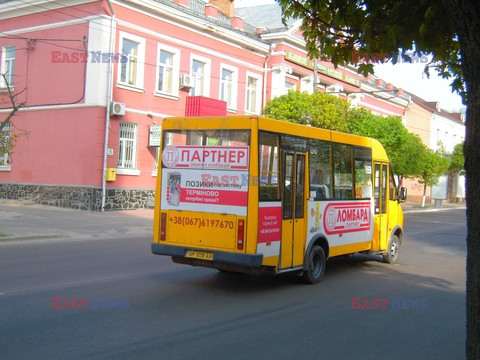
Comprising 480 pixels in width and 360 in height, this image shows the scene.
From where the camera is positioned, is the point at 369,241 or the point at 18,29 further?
the point at 18,29

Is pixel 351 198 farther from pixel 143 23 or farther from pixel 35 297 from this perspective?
pixel 143 23

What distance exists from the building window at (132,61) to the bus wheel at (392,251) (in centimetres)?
1437

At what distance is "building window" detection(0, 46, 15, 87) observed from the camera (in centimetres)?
Answer: 2473

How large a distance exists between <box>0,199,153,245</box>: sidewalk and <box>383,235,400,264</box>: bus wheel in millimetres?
7567

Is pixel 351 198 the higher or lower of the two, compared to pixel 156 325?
higher

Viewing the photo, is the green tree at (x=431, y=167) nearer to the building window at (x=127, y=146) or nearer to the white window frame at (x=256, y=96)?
the white window frame at (x=256, y=96)

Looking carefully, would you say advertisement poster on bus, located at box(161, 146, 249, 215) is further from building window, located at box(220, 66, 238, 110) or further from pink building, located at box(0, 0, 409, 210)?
building window, located at box(220, 66, 238, 110)

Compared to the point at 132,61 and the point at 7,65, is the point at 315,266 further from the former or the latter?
the point at 7,65

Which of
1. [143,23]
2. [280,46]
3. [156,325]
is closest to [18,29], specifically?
[143,23]

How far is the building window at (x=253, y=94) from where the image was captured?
30.4 m

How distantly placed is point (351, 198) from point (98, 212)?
13.2 m

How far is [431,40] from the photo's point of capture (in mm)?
6555

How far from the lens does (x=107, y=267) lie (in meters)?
10.1

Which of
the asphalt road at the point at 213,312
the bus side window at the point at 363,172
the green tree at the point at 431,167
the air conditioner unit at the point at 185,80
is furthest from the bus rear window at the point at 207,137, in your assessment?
the green tree at the point at 431,167
